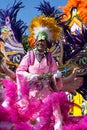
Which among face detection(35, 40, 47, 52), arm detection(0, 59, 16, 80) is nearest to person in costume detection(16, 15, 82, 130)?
face detection(35, 40, 47, 52)

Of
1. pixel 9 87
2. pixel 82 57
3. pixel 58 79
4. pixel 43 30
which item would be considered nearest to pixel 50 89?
pixel 58 79

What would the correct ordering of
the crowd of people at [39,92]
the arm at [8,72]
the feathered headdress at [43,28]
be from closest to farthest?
1. the crowd of people at [39,92]
2. the feathered headdress at [43,28]
3. the arm at [8,72]

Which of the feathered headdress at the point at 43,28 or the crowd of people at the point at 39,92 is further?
the feathered headdress at the point at 43,28

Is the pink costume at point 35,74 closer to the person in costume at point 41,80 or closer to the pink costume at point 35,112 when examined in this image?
the person in costume at point 41,80

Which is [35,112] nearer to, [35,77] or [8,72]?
[35,77]

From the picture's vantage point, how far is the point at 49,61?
4.75 m

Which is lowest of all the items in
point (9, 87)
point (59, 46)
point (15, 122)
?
point (15, 122)

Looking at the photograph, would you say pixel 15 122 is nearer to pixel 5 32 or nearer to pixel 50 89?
pixel 50 89

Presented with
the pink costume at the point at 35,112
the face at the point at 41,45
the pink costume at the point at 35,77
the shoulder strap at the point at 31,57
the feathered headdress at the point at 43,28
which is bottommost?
the pink costume at the point at 35,112

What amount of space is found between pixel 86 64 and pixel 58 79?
1434 mm

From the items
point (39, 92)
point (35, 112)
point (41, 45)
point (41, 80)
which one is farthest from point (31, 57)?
point (35, 112)

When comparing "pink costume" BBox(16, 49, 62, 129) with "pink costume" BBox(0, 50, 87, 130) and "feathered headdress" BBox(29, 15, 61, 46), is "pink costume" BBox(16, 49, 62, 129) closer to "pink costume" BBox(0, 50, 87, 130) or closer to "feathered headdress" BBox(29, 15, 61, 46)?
"feathered headdress" BBox(29, 15, 61, 46)

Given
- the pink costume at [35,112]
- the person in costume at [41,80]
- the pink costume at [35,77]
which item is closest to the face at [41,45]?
the person in costume at [41,80]

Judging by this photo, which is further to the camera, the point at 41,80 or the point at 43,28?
the point at 43,28
